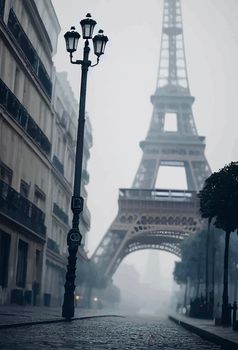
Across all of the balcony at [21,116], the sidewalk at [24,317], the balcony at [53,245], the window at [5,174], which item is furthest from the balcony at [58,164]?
the sidewalk at [24,317]

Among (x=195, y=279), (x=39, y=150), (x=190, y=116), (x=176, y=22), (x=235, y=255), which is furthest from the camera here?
(x=176, y=22)

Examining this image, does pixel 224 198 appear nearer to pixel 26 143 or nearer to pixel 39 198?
pixel 26 143

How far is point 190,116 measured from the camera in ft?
301

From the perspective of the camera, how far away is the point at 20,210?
29.4m

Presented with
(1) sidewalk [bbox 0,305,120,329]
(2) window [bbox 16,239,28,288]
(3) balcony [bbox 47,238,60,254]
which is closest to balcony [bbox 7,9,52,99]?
(2) window [bbox 16,239,28,288]

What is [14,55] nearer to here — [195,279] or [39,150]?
[39,150]

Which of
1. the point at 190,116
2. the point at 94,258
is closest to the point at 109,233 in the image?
the point at 94,258

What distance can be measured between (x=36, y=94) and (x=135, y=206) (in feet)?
140

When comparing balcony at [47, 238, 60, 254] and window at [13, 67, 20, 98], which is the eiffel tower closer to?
balcony at [47, 238, 60, 254]

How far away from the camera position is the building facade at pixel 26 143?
27.3 m

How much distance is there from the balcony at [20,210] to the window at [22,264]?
1052 mm

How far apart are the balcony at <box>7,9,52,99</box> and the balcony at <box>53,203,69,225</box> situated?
10627mm

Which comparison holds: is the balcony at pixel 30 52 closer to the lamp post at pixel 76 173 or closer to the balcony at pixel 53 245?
the lamp post at pixel 76 173

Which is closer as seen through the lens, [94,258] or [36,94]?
[36,94]
